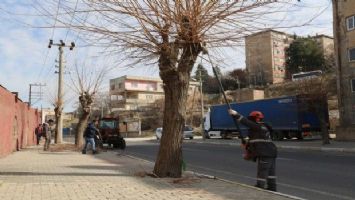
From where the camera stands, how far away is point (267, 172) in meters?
9.84

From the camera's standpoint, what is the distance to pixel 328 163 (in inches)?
714

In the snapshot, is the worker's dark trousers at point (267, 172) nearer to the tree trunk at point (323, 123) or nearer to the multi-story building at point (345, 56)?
the tree trunk at point (323, 123)

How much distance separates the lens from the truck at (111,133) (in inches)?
1328

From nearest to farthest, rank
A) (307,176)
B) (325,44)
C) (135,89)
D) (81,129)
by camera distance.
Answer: (307,176), (81,129), (325,44), (135,89)

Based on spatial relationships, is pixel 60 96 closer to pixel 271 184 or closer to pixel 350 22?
pixel 350 22

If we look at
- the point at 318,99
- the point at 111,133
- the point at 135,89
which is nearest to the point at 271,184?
the point at 318,99

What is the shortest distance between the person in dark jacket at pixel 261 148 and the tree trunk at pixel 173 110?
2.44m

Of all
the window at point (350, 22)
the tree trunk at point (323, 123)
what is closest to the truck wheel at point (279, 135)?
the tree trunk at point (323, 123)

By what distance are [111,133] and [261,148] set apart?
25.0 meters

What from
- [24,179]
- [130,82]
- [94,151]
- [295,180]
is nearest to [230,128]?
[94,151]

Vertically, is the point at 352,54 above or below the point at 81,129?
above

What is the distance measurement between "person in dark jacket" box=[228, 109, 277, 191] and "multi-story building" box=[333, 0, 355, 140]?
90.1ft

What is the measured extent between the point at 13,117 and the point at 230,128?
2636 centimetres

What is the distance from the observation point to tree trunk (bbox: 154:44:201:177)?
1202 centimetres
